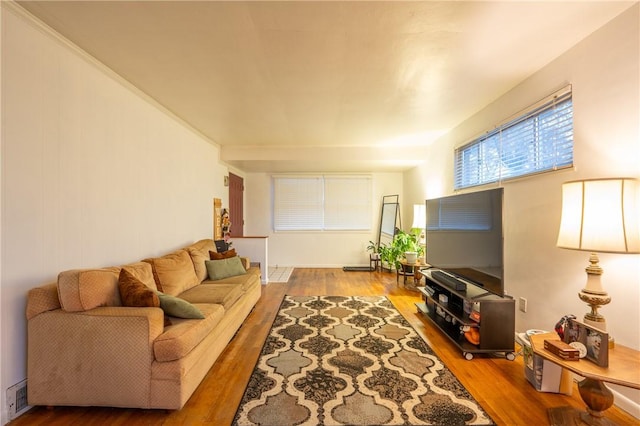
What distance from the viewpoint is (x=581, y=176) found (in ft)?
6.69

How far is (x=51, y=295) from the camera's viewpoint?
1.77 metres

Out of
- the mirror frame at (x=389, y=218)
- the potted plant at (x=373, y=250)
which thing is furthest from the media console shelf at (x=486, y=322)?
the potted plant at (x=373, y=250)

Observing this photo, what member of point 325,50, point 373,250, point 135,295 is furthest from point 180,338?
point 373,250

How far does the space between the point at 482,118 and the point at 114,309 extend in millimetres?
4023

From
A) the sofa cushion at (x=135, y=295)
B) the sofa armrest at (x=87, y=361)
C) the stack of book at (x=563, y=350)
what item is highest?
the sofa cushion at (x=135, y=295)

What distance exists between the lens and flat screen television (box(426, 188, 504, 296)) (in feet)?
7.61

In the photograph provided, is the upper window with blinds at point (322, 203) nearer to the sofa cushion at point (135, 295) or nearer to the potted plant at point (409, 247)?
the potted plant at point (409, 247)

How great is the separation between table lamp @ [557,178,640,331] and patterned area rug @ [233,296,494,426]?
1050 mm

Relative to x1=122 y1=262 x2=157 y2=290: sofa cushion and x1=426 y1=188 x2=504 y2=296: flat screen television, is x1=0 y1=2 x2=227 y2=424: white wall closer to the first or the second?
x1=122 y1=262 x2=157 y2=290: sofa cushion

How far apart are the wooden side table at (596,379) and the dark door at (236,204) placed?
512 centimetres

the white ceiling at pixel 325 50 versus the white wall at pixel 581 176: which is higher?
the white ceiling at pixel 325 50

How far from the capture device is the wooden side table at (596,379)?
1.38 meters

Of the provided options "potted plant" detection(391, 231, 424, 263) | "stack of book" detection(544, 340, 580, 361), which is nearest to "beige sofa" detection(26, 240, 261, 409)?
"stack of book" detection(544, 340, 580, 361)

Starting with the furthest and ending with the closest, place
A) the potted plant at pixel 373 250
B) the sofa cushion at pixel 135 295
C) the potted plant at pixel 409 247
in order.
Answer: the potted plant at pixel 373 250
the potted plant at pixel 409 247
the sofa cushion at pixel 135 295
